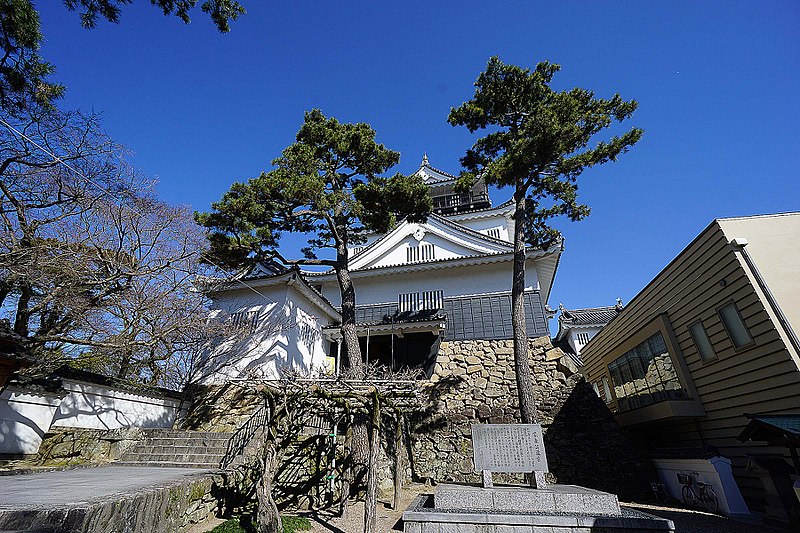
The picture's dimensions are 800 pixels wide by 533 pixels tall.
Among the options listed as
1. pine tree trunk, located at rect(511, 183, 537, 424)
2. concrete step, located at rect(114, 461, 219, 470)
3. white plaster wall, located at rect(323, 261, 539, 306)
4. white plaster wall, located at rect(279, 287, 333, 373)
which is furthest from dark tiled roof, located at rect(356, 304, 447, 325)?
concrete step, located at rect(114, 461, 219, 470)

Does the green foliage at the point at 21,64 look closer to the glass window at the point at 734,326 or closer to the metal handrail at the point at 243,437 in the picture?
the metal handrail at the point at 243,437

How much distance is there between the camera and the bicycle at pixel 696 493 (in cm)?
751

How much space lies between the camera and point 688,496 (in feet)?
26.8

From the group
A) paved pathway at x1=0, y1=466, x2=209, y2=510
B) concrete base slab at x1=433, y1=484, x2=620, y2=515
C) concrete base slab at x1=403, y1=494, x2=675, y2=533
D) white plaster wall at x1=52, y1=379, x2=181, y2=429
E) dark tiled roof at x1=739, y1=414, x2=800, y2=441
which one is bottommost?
concrete base slab at x1=403, y1=494, x2=675, y2=533

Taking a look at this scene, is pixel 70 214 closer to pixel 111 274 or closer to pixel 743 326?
pixel 111 274

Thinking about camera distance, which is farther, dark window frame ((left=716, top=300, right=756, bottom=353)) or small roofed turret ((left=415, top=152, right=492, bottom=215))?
small roofed turret ((left=415, top=152, right=492, bottom=215))

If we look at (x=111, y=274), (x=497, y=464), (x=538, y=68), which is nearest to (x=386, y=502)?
(x=497, y=464)

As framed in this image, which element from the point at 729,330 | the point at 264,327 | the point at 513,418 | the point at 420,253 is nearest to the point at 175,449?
the point at 264,327

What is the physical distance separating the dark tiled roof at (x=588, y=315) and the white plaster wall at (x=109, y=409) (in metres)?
27.9

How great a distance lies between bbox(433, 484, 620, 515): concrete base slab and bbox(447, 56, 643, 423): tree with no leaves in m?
2.79

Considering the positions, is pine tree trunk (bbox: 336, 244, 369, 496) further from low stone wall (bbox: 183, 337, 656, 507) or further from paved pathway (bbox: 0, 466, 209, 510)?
paved pathway (bbox: 0, 466, 209, 510)

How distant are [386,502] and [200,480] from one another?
15.4 feet

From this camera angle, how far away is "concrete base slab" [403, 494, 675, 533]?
5574 millimetres

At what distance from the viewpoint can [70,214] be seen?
871cm
